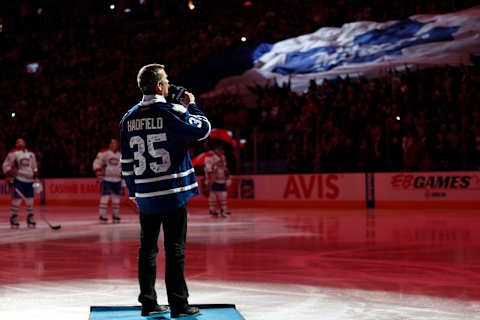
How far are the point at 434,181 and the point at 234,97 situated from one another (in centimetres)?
828

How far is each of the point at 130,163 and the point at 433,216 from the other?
12675mm

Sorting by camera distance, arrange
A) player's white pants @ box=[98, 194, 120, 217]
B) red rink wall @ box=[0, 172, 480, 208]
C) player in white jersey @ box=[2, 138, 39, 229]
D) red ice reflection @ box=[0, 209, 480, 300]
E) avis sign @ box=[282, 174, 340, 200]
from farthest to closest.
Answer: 1. avis sign @ box=[282, 174, 340, 200]
2. red rink wall @ box=[0, 172, 480, 208]
3. player's white pants @ box=[98, 194, 120, 217]
4. player in white jersey @ box=[2, 138, 39, 229]
5. red ice reflection @ box=[0, 209, 480, 300]

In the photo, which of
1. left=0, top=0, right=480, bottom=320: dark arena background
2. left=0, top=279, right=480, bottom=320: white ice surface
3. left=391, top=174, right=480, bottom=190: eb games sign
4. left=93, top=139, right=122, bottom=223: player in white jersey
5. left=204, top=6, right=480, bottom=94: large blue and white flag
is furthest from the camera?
left=204, top=6, right=480, bottom=94: large blue and white flag

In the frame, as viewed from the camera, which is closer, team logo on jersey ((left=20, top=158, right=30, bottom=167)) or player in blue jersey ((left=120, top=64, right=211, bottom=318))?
player in blue jersey ((left=120, top=64, right=211, bottom=318))

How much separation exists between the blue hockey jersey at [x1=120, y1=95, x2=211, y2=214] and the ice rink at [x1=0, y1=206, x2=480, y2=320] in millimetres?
1067

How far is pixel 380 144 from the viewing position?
18.5m

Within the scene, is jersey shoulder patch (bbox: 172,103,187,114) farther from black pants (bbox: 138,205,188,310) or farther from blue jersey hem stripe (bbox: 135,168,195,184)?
black pants (bbox: 138,205,188,310)

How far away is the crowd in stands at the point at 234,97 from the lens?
59.8ft

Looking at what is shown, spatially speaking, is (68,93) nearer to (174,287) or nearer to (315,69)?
(315,69)

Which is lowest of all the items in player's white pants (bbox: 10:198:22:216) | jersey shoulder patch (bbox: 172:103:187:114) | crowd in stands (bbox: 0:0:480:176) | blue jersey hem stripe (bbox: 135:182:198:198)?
player's white pants (bbox: 10:198:22:216)

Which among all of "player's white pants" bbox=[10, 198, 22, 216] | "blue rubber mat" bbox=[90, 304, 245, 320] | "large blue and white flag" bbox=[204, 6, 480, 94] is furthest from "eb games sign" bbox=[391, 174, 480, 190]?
"blue rubber mat" bbox=[90, 304, 245, 320]

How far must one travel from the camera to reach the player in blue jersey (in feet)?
15.1

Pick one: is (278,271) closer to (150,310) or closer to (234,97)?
(150,310)

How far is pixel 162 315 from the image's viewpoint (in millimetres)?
4695
